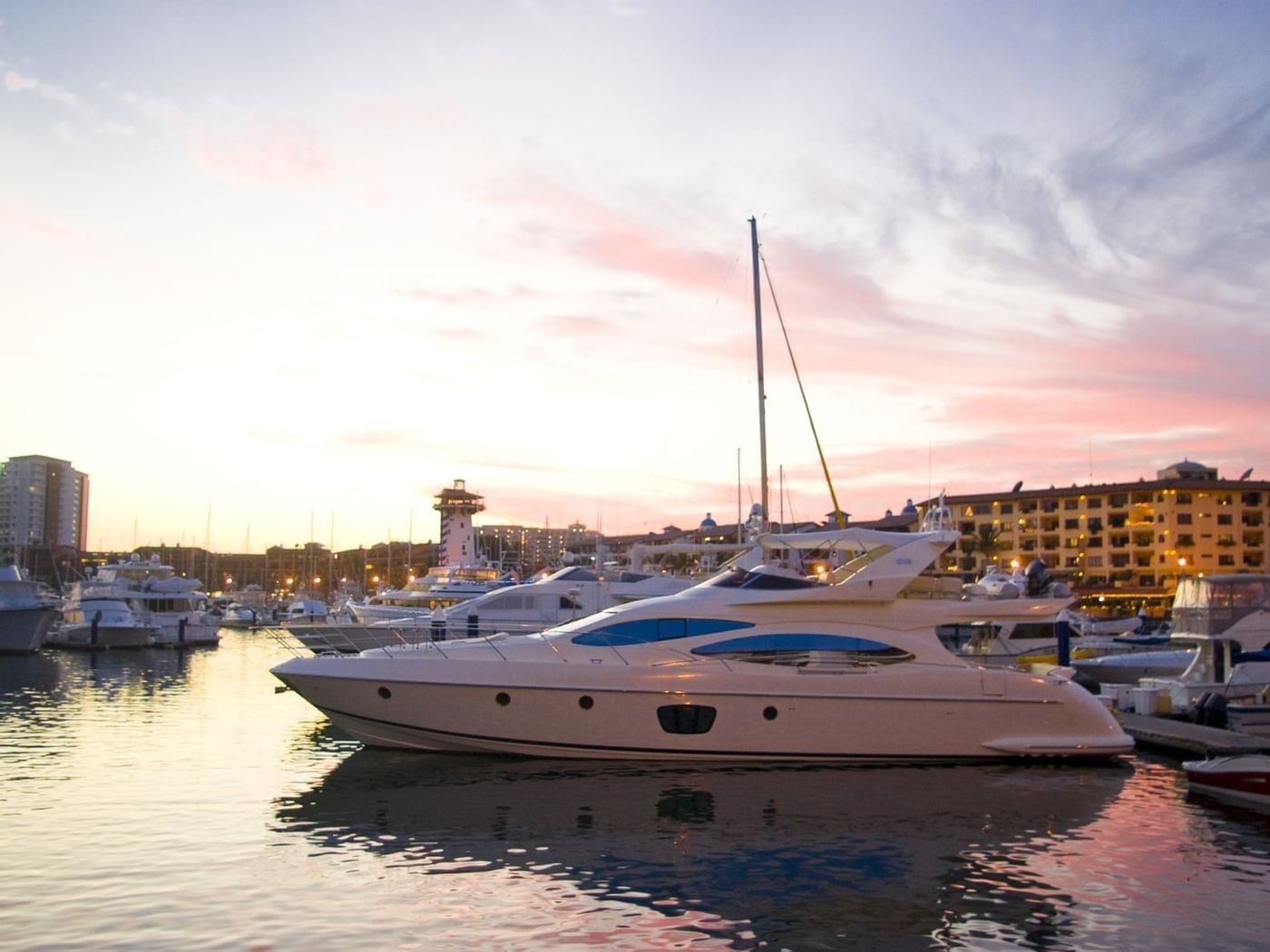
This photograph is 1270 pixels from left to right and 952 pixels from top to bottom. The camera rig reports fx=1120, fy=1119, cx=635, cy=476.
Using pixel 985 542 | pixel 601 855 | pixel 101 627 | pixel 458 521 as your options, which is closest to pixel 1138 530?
pixel 985 542

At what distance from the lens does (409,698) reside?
56.5 ft

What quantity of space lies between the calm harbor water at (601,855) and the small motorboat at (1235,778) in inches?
11.8

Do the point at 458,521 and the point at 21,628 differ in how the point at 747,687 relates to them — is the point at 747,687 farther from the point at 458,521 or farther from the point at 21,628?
the point at 458,521

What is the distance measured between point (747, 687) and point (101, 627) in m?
40.9

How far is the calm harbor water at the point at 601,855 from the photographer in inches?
369

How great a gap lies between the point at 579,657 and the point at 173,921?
8131 millimetres

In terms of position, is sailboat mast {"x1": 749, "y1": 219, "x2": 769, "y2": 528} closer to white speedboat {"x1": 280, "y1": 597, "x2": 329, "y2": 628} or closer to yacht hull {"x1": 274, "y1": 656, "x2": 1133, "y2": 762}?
yacht hull {"x1": 274, "y1": 656, "x2": 1133, "y2": 762}

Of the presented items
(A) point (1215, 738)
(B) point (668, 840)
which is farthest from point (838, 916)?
(A) point (1215, 738)

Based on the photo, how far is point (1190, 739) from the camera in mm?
18578

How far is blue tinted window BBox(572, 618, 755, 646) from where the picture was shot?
17125 mm

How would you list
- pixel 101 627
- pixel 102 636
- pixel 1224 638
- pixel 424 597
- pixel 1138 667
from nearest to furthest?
1. pixel 1224 638
2. pixel 1138 667
3. pixel 424 597
4. pixel 102 636
5. pixel 101 627

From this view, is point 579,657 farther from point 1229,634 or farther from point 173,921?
point 1229,634

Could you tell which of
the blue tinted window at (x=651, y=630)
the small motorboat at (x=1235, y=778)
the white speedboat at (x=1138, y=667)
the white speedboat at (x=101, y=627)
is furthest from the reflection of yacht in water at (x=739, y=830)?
the white speedboat at (x=101, y=627)

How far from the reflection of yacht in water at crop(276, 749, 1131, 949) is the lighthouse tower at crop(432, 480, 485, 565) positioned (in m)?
57.1
